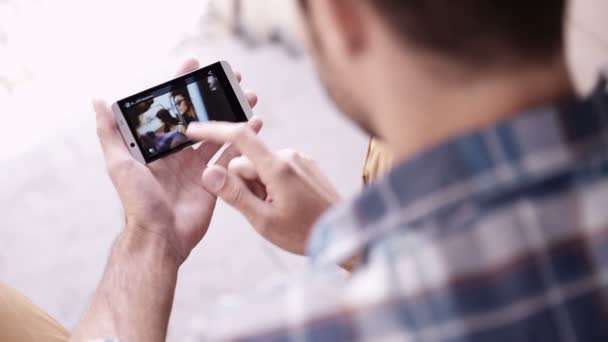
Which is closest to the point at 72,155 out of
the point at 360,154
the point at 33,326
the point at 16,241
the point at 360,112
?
the point at 16,241

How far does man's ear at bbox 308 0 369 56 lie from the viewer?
488mm

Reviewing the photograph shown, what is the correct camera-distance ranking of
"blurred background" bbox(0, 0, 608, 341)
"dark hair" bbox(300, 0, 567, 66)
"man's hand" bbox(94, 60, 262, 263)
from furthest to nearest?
"blurred background" bbox(0, 0, 608, 341)
"man's hand" bbox(94, 60, 262, 263)
"dark hair" bbox(300, 0, 567, 66)

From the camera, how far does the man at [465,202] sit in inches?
17.5

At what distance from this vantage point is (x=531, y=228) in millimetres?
443

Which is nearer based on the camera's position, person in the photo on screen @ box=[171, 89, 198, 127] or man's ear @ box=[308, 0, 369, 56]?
man's ear @ box=[308, 0, 369, 56]

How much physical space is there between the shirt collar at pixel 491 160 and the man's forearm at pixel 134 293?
1.69 ft

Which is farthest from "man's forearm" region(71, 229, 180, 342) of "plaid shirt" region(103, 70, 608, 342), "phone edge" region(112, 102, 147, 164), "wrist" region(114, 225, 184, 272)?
"plaid shirt" region(103, 70, 608, 342)

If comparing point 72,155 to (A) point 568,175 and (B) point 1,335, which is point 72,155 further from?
(A) point 568,175

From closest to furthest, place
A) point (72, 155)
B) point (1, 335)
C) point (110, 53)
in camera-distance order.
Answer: point (1, 335), point (72, 155), point (110, 53)

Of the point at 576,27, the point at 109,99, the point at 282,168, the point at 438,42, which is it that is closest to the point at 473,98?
the point at 438,42

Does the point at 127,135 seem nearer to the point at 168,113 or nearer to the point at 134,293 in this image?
the point at 168,113

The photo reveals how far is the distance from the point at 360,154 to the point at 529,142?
1269 millimetres

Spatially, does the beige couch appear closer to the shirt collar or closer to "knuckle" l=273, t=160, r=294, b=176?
"knuckle" l=273, t=160, r=294, b=176

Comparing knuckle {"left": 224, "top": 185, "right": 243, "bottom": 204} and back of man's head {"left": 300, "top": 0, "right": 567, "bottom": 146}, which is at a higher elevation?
back of man's head {"left": 300, "top": 0, "right": 567, "bottom": 146}
